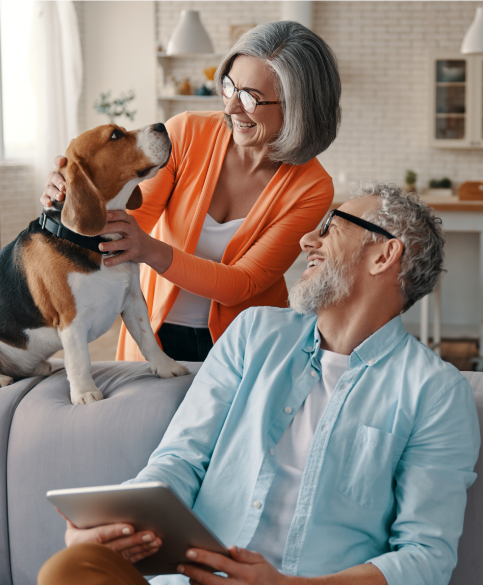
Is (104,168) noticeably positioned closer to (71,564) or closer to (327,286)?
(327,286)

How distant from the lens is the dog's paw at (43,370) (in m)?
1.60

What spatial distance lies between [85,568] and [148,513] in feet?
0.38

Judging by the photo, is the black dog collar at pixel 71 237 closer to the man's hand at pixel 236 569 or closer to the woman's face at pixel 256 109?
the woman's face at pixel 256 109

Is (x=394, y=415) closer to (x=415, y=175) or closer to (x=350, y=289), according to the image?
(x=350, y=289)

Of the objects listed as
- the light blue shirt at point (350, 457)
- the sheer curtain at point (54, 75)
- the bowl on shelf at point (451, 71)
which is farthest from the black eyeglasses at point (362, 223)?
the bowl on shelf at point (451, 71)

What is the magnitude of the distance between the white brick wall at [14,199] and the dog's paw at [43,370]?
3.78 meters

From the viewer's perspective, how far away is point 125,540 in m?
0.99

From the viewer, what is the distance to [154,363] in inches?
62.3

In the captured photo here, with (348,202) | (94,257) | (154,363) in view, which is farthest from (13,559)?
(348,202)

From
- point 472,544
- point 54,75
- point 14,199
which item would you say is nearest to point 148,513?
point 472,544

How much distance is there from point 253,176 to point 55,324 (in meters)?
0.72

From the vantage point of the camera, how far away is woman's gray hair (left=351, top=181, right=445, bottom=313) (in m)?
1.34

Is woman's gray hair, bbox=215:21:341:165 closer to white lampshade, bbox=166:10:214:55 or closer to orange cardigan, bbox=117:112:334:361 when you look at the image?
orange cardigan, bbox=117:112:334:361

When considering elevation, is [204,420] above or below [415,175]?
below
